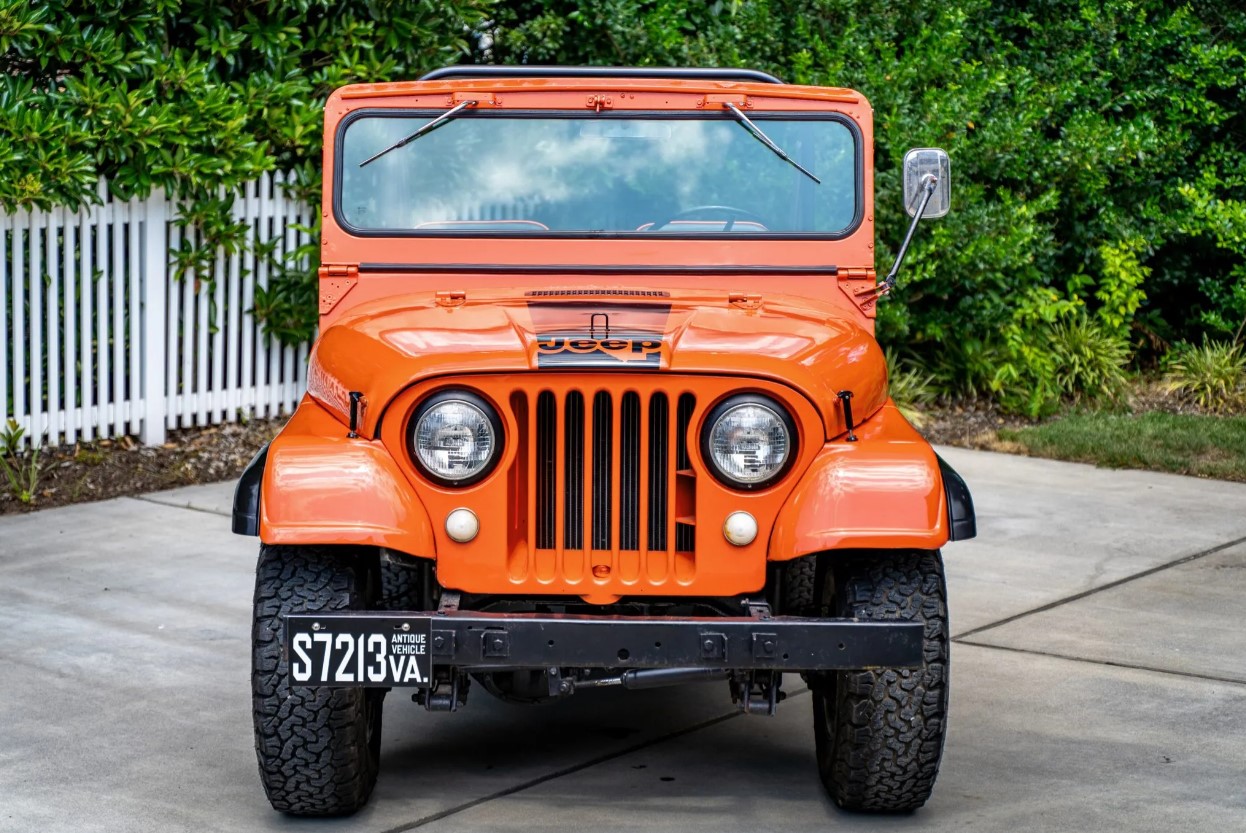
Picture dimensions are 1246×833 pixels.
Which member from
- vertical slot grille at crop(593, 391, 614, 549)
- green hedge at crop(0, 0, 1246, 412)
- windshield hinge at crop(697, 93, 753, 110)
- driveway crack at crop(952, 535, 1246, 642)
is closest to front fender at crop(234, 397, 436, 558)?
vertical slot grille at crop(593, 391, 614, 549)

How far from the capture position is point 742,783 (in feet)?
15.0

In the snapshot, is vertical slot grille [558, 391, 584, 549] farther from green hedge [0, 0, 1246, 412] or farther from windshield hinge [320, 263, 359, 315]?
green hedge [0, 0, 1246, 412]

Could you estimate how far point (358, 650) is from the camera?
378 centimetres

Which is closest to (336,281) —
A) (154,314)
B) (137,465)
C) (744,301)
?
(744,301)

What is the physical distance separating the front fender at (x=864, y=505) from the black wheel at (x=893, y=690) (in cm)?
16

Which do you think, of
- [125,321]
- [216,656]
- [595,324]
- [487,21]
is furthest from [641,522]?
[487,21]

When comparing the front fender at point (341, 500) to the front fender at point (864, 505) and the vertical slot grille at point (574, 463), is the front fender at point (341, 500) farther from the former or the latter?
the front fender at point (864, 505)

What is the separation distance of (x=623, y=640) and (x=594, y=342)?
71cm

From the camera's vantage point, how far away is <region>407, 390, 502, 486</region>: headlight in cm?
391

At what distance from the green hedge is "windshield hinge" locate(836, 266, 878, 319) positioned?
441cm

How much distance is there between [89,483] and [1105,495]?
5.01 m

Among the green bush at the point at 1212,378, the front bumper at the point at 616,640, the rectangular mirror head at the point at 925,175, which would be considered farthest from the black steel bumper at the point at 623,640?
the green bush at the point at 1212,378

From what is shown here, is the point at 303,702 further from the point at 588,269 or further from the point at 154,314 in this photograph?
the point at 154,314

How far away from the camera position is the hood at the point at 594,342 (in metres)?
3.92
